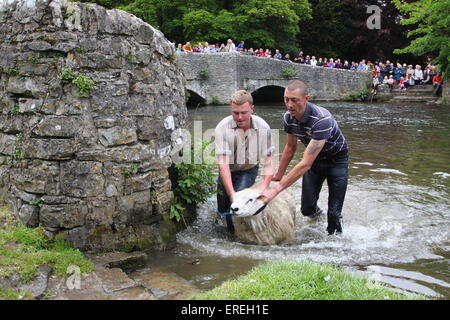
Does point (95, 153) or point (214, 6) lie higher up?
point (214, 6)

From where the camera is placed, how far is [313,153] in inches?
220

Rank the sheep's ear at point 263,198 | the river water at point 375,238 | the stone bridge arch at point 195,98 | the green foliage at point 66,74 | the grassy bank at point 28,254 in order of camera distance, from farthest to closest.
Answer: the stone bridge arch at point 195,98
the sheep's ear at point 263,198
the river water at point 375,238
the green foliage at point 66,74
the grassy bank at point 28,254

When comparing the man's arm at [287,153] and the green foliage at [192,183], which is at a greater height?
the man's arm at [287,153]

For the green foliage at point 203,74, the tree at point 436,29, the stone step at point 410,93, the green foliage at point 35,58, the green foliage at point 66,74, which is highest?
the tree at point 436,29

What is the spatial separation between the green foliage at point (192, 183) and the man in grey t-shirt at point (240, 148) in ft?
0.72

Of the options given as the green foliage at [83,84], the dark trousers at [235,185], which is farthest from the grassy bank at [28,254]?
the dark trousers at [235,185]

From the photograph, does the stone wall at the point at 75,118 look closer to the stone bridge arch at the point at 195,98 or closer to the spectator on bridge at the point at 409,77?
the stone bridge arch at the point at 195,98

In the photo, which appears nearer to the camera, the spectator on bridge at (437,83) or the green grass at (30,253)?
the green grass at (30,253)

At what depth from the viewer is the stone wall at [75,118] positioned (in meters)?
4.95

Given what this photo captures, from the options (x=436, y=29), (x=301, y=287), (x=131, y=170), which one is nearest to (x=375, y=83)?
(x=436, y=29)

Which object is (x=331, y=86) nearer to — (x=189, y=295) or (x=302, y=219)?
(x=302, y=219)
